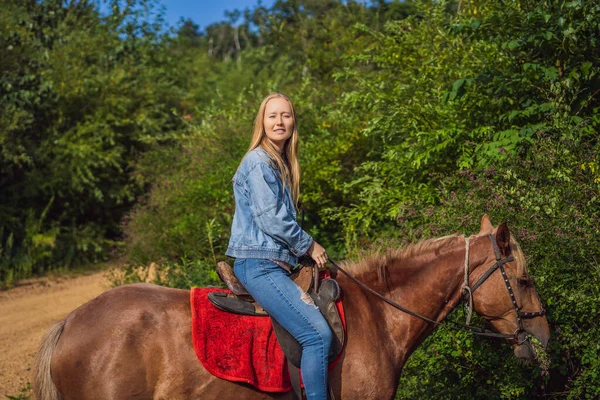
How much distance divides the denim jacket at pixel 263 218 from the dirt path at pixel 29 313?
14.9 feet

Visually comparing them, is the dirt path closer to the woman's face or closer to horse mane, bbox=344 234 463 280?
horse mane, bbox=344 234 463 280

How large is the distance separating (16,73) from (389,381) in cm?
1178

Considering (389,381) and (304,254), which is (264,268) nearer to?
(304,254)

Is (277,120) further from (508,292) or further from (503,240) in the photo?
(508,292)

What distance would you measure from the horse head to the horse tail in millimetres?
2668

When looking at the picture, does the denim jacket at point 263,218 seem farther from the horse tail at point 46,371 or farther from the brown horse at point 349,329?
the horse tail at point 46,371

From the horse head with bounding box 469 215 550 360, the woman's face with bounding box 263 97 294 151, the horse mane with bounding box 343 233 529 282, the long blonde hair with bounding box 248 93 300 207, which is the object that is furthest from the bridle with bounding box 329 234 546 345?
the woman's face with bounding box 263 97 294 151

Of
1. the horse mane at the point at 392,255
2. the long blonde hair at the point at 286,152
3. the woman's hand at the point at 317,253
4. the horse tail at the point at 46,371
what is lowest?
the horse tail at the point at 46,371

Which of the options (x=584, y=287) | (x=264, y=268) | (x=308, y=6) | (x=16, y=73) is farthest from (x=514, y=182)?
(x=308, y=6)

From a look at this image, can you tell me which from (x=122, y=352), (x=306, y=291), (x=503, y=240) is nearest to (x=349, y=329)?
(x=306, y=291)

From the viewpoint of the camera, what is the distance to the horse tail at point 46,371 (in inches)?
142

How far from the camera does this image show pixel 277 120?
3.92m

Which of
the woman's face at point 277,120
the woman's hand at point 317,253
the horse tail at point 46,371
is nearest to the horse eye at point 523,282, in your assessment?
the woman's hand at point 317,253

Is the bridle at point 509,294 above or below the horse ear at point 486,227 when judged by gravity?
below
